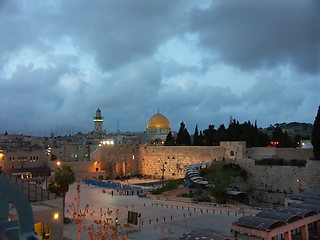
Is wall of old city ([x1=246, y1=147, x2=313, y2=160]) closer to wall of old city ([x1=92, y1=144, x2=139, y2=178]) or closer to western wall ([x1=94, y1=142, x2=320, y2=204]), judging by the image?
western wall ([x1=94, y1=142, x2=320, y2=204])

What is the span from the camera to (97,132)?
225 feet

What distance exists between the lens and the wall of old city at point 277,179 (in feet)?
71.1

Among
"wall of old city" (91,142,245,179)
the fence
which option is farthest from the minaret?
the fence

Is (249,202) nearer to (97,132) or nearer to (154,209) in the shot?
(154,209)

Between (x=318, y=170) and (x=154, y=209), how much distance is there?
12.1m

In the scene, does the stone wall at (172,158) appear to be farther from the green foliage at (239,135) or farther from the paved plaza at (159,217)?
the paved plaza at (159,217)

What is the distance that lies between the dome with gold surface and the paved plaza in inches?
1294

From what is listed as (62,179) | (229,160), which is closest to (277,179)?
(229,160)

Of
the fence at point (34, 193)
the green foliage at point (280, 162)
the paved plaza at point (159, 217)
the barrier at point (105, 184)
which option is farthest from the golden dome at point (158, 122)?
the fence at point (34, 193)

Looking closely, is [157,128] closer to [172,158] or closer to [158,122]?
[158,122]

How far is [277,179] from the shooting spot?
23484mm

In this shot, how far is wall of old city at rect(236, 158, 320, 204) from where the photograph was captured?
71.1 feet

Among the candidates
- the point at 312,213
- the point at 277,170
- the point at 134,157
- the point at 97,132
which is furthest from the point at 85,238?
the point at 97,132

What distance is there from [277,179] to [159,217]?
1157cm
